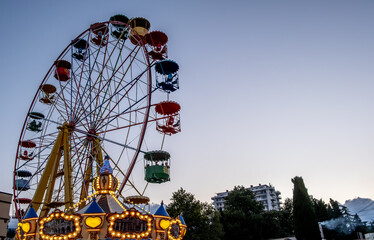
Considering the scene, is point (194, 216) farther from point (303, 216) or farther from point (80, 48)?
point (80, 48)

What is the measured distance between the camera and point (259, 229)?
39.8 meters

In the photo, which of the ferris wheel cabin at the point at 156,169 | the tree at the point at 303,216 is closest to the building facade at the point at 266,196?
the tree at the point at 303,216

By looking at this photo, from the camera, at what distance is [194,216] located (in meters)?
27.8

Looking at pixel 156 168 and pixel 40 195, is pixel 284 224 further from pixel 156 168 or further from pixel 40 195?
pixel 40 195

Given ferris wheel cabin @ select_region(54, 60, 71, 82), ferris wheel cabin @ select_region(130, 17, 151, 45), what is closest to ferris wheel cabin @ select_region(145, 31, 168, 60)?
ferris wheel cabin @ select_region(130, 17, 151, 45)

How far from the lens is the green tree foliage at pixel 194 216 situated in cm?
2755

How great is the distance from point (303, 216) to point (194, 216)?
374 inches

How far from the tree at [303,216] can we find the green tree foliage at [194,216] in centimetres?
725

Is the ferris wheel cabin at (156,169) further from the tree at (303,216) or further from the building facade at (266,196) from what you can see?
the building facade at (266,196)

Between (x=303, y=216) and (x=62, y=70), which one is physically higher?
(x=62, y=70)

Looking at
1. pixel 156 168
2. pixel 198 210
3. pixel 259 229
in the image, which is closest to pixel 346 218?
pixel 259 229

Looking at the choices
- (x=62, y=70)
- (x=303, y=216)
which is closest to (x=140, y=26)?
(x=62, y=70)

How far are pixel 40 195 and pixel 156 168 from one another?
18.2 ft

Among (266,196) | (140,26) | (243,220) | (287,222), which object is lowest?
(287,222)
